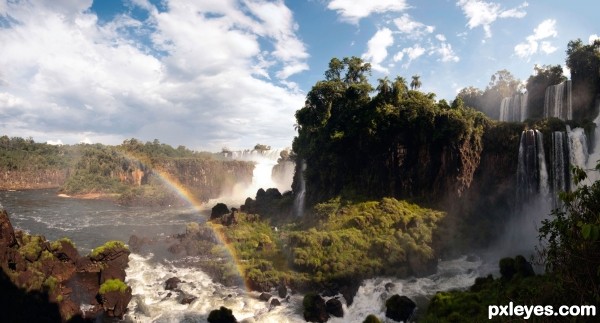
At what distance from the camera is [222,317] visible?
26000mm

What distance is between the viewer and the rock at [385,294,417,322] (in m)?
26.1

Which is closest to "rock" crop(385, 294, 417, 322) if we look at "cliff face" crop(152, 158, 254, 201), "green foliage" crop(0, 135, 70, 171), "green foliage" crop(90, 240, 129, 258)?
"green foliage" crop(90, 240, 129, 258)

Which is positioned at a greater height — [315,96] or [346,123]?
[315,96]

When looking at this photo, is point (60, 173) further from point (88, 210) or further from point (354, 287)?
point (354, 287)

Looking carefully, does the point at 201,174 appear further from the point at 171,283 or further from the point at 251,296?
the point at 251,296

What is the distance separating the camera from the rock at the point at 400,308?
2614 centimetres

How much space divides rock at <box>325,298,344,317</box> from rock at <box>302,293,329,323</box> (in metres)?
0.45

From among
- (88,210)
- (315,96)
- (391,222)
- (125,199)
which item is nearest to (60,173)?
(125,199)

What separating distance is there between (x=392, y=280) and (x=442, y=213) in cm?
1258

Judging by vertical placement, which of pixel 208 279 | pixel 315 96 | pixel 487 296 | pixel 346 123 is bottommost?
pixel 208 279

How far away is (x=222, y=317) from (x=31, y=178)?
125875mm

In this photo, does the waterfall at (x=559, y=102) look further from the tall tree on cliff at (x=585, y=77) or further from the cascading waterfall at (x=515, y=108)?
the cascading waterfall at (x=515, y=108)

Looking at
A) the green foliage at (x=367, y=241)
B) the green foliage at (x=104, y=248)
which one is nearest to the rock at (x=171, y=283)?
the green foliage at (x=104, y=248)

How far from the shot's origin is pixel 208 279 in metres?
35.6
